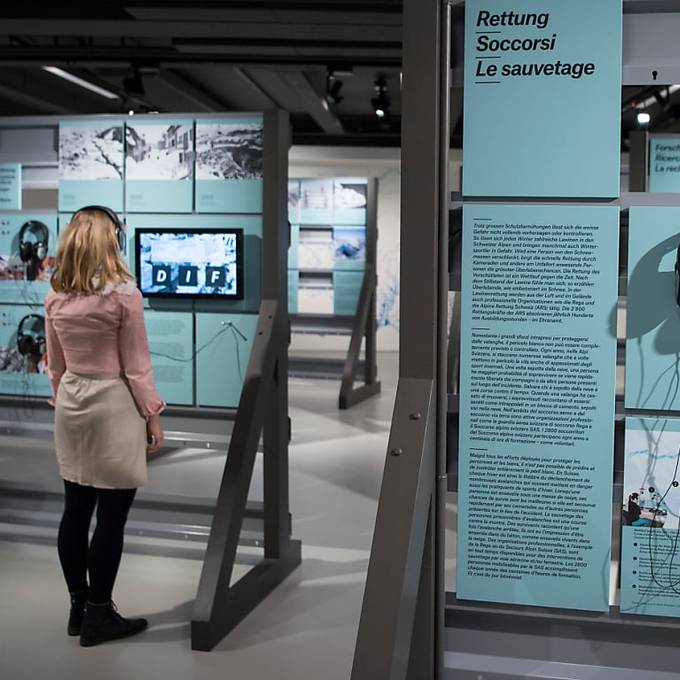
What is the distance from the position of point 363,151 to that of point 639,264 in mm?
12098

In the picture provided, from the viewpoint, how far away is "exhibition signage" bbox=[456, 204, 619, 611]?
213cm

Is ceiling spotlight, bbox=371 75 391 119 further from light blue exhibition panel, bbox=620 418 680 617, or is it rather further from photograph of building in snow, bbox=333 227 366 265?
light blue exhibition panel, bbox=620 418 680 617

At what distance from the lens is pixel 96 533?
134 inches

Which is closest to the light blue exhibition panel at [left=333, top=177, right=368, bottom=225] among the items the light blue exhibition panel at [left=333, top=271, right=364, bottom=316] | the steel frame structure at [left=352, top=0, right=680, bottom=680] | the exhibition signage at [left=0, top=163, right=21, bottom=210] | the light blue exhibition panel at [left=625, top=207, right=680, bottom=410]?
the light blue exhibition panel at [left=333, top=271, right=364, bottom=316]

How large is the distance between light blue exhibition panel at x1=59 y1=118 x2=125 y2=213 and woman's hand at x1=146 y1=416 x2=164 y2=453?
5.16 ft

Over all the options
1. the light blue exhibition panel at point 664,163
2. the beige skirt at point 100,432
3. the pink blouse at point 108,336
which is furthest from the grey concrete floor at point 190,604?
the light blue exhibition panel at point 664,163

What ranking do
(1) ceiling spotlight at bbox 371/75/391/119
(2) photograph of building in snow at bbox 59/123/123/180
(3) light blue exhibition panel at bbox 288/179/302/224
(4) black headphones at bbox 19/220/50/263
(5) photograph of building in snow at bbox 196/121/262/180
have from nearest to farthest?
1. (5) photograph of building in snow at bbox 196/121/262/180
2. (2) photograph of building in snow at bbox 59/123/123/180
3. (4) black headphones at bbox 19/220/50/263
4. (1) ceiling spotlight at bbox 371/75/391/119
5. (3) light blue exhibition panel at bbox 288/179/302/224

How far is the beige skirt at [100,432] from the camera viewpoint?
10.8 ft

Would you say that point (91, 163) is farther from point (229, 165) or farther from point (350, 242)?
point (350, 242)

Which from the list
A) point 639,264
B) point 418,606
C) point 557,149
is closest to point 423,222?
point 557,149

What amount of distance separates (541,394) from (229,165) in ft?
8.47

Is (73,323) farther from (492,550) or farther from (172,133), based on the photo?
(492,550)

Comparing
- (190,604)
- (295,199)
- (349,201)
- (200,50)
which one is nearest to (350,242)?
(349,201)

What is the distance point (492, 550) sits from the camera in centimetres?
224
